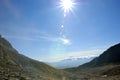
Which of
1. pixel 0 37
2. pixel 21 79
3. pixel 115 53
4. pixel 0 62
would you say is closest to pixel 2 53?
pixel 0 62

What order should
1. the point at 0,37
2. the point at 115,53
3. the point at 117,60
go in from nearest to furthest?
1. the point at 0,37
2. the point at 117,60
3. the point at 115,53

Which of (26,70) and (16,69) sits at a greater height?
(26,70)

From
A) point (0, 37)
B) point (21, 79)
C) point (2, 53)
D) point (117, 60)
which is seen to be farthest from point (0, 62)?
point (117, 60)

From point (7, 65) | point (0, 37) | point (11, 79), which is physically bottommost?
point (11, 79)

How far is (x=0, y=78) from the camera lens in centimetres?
2708

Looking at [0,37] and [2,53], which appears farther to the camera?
[0,37]

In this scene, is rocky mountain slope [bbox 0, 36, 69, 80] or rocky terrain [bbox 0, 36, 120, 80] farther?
rocky terrain [bbox 0, 36, 120, 80]

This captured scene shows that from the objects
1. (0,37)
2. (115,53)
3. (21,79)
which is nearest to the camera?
(21,79)

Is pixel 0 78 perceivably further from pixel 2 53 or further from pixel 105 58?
pixel 105 58

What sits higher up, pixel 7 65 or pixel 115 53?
pixel 115 53

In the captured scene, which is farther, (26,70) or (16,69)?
(26,70)

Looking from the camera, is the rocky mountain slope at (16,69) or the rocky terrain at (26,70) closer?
the rocky mountain slope at (16,69)

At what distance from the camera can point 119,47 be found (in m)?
162

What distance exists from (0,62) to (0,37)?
28654 mm
